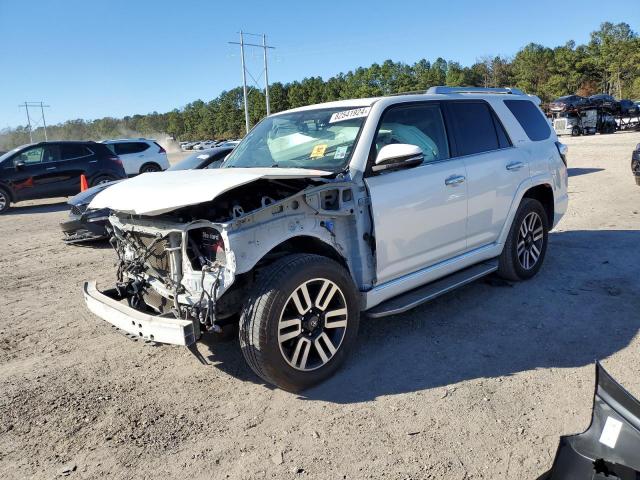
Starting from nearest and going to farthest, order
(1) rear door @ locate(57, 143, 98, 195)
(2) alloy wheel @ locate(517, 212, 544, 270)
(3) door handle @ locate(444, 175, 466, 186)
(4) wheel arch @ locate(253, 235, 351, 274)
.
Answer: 1. (4) wheel arch @ locate(253, 235, 351, 274)
2. (3) door handle @ locate(444, 175, 466, 186)
3. (2) alloy wheel @ locate(517, 212, 544, 270)
4. (1) rear door @ locate(57, 143, 98, 195)

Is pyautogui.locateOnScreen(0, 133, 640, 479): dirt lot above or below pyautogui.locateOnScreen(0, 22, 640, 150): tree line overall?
below

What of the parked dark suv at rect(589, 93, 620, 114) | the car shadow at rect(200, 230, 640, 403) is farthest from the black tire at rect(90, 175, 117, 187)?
the parked dark suv at rect(589, 93, 620, 114)

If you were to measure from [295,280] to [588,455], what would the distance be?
179 centimetres

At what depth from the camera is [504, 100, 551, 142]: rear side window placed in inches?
215

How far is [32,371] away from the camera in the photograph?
155 inches

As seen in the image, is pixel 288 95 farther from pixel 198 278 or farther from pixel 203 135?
pixel 198 278

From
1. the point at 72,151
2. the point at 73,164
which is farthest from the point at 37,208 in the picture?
the point at 72,151

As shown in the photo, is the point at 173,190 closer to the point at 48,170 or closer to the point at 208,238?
the point at 208,238

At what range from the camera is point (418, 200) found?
4.02 metres

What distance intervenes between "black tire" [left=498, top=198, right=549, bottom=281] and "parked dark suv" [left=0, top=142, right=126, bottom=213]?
12.0 meters

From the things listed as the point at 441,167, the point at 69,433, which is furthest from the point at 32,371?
the point at 441,167

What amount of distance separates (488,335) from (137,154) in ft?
53.5

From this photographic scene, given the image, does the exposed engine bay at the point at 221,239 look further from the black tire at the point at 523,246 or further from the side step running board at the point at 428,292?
the black tire at the point at 523,246

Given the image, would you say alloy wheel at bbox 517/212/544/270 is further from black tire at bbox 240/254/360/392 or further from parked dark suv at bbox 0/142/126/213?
parked dark suv at bbox 0/142/126/213
